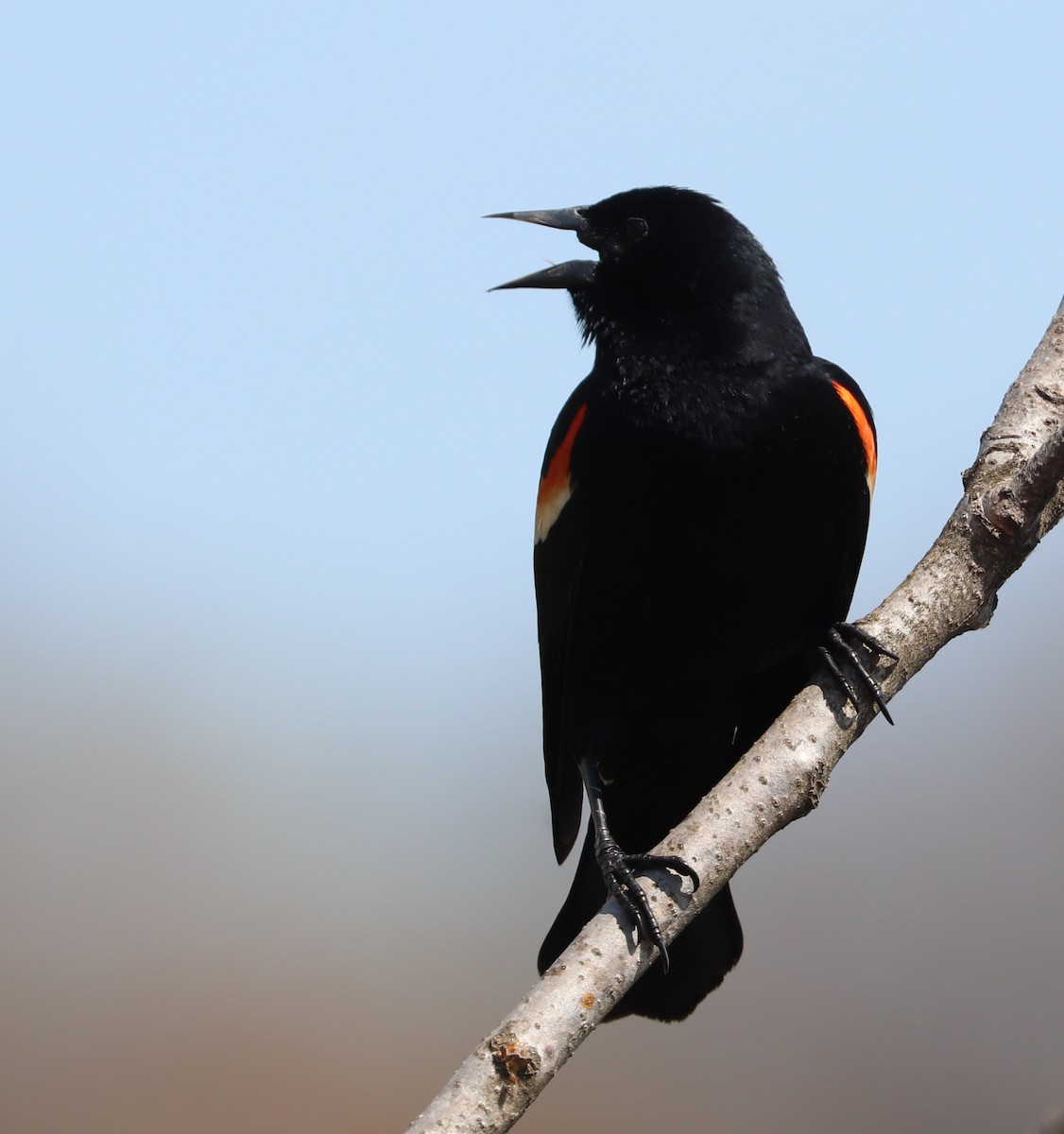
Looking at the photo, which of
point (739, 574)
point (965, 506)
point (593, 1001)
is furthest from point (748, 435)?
point (593, 1001)

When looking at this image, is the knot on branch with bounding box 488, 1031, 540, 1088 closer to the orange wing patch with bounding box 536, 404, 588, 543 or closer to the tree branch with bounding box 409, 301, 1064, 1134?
the tree branch with bounding box 409, 301, 1064, 1134

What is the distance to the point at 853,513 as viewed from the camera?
3.12 metres

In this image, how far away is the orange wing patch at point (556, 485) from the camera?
322cm

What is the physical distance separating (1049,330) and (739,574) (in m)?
0.95

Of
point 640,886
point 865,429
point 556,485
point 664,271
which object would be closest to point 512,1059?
point 640,886

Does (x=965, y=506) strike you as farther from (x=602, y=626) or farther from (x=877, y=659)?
(x=602, y=626)

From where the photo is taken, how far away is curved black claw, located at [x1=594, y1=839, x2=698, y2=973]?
2.21 meters

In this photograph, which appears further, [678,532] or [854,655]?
[678,532]

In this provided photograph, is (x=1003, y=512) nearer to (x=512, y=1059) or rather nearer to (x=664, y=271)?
(x=664, y=271)

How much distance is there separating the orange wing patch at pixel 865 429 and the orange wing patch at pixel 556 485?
2.36ft

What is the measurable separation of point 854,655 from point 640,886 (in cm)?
75

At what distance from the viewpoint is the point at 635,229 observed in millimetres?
3516

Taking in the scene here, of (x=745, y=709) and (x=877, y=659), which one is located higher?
(x=877, y=659)

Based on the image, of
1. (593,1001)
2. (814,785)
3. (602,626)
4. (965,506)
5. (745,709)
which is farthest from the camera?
(745,709)
